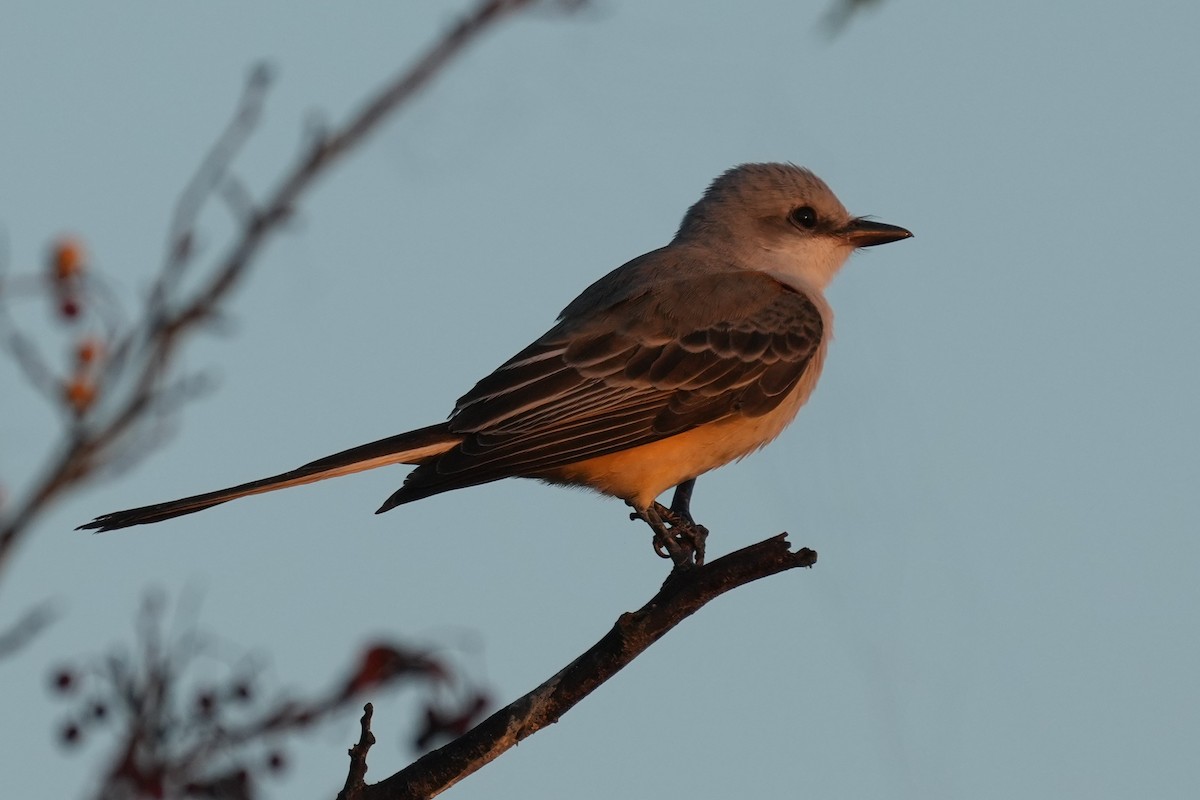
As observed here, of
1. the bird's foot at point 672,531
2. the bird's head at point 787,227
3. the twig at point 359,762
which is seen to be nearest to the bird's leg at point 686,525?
the bird's foot at point 672,531

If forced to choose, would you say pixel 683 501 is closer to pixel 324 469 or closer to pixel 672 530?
pixel 672 530

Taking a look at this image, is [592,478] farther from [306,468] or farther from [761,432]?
[306,468]

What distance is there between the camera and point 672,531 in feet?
21.1

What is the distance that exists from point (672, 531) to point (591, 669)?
1.97 metres

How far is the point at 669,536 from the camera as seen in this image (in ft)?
20.5

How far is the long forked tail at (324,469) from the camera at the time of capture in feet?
15.9

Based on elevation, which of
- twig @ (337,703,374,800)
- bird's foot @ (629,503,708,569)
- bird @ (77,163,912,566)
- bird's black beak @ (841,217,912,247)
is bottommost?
twig @ (337,703,374,800)

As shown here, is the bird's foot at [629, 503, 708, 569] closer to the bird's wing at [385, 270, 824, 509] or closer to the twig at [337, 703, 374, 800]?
the bird's wing at [385, 270, 824, 509]

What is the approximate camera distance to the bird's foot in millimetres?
6230

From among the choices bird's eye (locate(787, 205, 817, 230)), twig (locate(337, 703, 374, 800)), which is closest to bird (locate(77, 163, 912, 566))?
bird's eye (locate(787, 205, 817, 230))

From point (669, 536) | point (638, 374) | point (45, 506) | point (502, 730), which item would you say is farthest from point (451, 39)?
point (638, 374)

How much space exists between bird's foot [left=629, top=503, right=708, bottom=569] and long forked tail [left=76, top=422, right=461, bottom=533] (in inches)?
36.4

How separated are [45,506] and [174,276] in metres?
0.52

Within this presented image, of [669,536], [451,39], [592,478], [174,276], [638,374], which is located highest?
[638,374]
